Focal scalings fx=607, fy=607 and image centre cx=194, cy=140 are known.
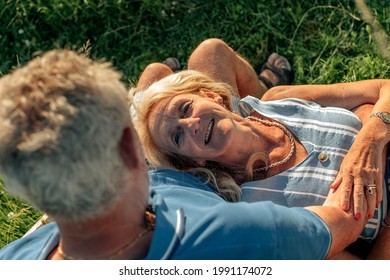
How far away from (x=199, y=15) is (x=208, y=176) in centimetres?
195

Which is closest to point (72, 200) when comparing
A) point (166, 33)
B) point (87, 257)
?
point (87, 257)

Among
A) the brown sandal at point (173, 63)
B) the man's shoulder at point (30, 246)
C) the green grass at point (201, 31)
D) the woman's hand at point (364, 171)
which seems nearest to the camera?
the man's shoulder at point (30, 246)

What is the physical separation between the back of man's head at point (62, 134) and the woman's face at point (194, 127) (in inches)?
46.3

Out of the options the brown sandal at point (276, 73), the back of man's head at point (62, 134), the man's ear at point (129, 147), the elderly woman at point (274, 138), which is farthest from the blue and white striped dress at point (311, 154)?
the back of man's head at point (62, 134)

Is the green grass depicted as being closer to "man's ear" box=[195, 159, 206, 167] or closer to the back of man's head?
"man's ear" box=[195, 159, 206, 167]

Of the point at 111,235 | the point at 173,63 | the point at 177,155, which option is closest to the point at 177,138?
the point at 177,155

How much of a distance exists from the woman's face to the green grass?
1050 mm

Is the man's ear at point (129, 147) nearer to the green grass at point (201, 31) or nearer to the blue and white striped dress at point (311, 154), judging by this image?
the blue and white striped dress at point (311, 154)

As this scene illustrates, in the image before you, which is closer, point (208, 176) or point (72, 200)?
point (72, 200)

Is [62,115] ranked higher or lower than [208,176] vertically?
higher

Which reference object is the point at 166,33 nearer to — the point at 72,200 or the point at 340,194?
the point at 340,194

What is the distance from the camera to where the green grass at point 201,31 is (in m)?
4.22

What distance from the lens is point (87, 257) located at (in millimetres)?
2004

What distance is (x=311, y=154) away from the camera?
305 cm
